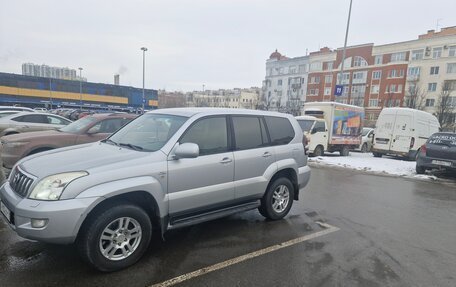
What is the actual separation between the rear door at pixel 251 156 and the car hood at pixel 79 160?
1.47 m

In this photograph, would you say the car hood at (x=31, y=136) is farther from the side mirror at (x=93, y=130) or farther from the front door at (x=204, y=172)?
the front door at (x=204, y=172)

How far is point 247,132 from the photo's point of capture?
4.88 metres

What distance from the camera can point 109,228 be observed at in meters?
3.41

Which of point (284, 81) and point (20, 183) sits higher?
point (284, 81)

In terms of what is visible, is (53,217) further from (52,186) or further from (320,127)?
(320,127)

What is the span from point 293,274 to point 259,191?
1598 millimetres

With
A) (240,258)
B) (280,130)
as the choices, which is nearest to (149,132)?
(240,258)

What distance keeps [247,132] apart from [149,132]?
4.91ft

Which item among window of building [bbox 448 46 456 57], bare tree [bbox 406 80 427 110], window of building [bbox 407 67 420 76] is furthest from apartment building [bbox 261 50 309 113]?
window of building [bbox 448 46 456 57]

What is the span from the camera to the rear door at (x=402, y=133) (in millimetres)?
15320

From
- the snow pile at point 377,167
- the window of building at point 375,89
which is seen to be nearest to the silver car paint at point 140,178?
the snow pile at point 377,167

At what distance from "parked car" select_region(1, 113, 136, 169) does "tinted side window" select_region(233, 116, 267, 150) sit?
479 cm

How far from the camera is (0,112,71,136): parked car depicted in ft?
35.1

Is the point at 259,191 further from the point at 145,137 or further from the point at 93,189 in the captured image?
the point at 93,189
